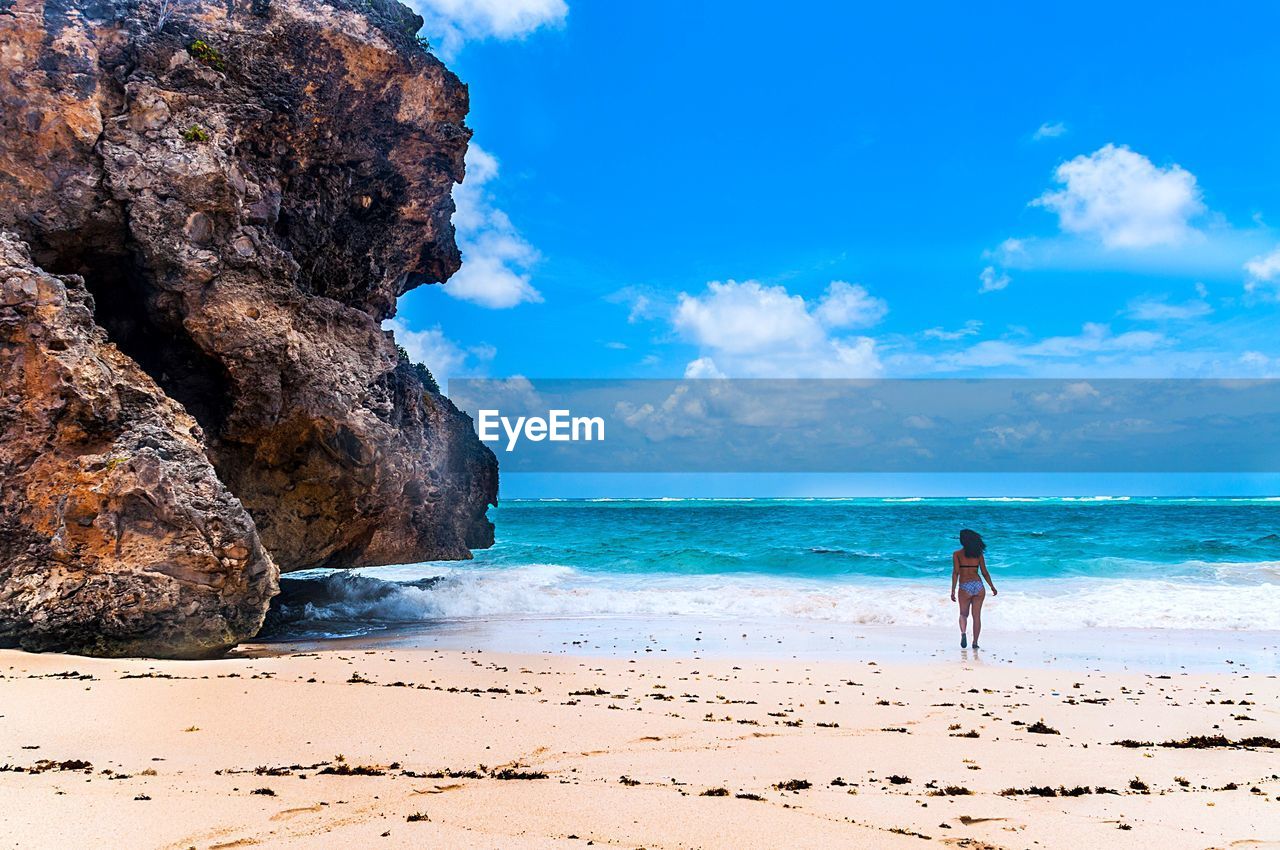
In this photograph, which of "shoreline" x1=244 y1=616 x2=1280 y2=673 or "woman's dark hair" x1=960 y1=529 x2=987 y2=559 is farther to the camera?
"woman's dark hair" x1=960 y1=529 x2=987 y2=559

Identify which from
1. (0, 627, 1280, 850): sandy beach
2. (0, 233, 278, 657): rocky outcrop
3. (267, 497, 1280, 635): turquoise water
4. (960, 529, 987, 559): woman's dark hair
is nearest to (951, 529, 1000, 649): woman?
(960, 529, 987, 559): woman's dark hair

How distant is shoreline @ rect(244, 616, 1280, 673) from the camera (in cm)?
1123

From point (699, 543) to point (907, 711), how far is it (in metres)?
26.8

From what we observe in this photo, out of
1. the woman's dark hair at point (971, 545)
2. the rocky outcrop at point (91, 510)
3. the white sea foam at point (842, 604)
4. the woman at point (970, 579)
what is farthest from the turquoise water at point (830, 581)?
the rocky outcrop at point (91, 510)

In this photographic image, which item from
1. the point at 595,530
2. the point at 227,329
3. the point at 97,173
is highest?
the point at 97,173

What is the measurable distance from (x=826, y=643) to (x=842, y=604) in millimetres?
4092

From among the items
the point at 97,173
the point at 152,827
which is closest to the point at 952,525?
the point at 97,173

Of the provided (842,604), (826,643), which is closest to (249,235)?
(826,643)

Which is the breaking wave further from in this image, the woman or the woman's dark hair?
the woman's dark hair

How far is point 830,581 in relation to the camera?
23891 millimetres

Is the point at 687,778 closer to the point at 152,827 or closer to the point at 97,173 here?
the point at 152,827

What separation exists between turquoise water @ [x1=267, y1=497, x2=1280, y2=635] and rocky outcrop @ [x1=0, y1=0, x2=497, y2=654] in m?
1.88

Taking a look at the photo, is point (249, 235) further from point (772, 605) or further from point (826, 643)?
point (772, 605)

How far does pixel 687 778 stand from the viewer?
533 centimetres
